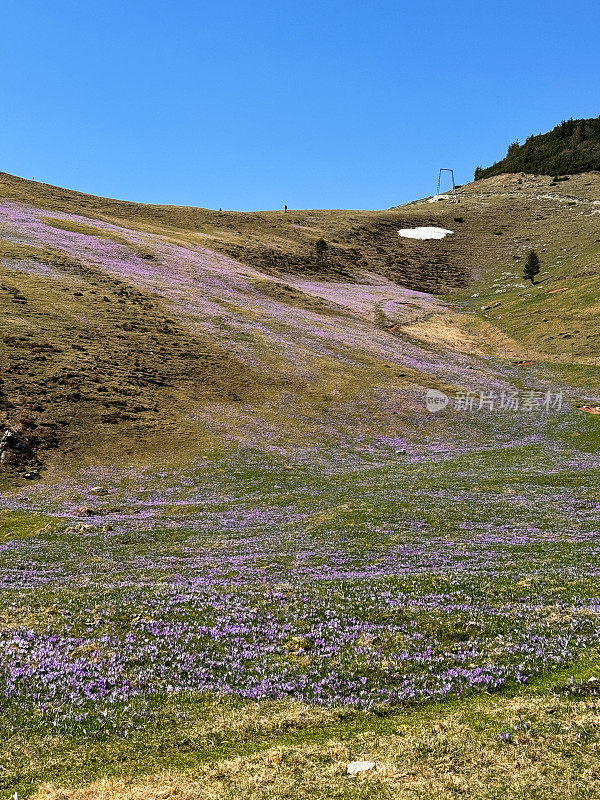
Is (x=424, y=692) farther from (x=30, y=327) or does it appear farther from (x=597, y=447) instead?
(x=30, y=327)

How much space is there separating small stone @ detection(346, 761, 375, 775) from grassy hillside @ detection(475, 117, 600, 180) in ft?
700

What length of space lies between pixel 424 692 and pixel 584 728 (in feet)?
10.8

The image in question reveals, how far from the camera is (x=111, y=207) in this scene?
127 meters

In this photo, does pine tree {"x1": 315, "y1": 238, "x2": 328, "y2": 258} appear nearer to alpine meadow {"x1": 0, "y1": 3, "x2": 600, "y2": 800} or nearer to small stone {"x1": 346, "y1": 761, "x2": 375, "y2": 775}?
alpine meadow {"x1": 0, "y1": 3, "x2": 600, "y2": 800}

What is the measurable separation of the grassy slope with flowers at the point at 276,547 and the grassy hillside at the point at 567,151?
123m

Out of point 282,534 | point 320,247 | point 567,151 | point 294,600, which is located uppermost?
point 567,151

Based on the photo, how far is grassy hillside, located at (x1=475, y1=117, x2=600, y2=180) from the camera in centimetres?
18268

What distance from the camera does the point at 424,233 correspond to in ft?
502

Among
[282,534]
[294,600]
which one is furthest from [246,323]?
[294,600]

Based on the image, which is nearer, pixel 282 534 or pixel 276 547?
pixel 276 547

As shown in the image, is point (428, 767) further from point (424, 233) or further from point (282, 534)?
point (424, 233)

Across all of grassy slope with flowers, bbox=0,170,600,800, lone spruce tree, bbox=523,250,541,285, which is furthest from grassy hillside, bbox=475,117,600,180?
grassy slope with flowers, bbox=0,170,600,800

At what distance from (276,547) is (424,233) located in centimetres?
14452

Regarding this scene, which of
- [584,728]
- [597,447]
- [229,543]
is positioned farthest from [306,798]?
[597,447]
